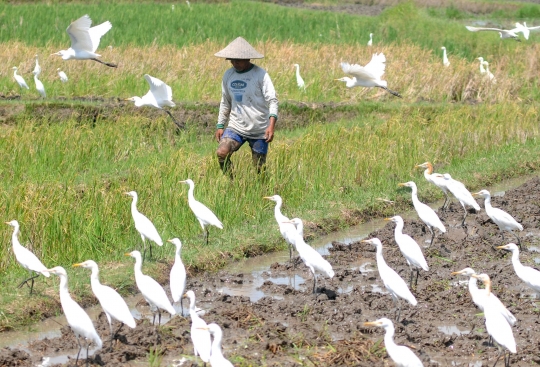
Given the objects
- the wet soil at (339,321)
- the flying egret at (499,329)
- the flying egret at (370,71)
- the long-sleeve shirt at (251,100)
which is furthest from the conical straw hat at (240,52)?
the flying egret at (499,329)

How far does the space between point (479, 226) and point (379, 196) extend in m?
1.27

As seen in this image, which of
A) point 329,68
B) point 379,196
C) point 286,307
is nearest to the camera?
point 286,307

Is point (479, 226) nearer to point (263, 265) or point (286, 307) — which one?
point (263, 265)

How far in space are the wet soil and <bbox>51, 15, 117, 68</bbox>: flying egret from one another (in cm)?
583

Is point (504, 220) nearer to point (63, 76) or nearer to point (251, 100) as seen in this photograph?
point (251, 100)

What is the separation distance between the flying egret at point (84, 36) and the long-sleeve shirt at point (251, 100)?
141 inches

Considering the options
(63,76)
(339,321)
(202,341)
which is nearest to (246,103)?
(339,321)

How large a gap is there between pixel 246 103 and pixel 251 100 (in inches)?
2.4

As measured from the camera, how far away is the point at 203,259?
23.9ft

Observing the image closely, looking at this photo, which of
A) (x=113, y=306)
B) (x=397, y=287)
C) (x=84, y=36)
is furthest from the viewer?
(x=84, y=36)

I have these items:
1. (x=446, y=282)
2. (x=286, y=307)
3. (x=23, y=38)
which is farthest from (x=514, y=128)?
(x=23, y=38)

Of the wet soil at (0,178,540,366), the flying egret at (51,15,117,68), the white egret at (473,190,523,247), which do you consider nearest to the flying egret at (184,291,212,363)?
the wet soil at (0,178,540,366)

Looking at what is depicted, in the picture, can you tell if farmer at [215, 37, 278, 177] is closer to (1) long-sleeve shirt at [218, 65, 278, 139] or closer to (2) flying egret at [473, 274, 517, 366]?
(1) long-sleeve shirt at [218, 65, 278, 139]

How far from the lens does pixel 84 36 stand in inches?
486
